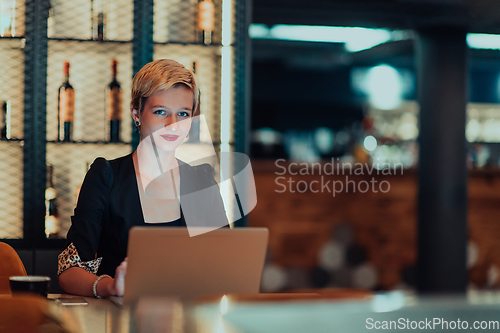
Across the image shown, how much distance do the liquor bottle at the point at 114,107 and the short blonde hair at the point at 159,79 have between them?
1.14 metres

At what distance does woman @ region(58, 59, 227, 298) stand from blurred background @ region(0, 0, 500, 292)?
3.38 ft

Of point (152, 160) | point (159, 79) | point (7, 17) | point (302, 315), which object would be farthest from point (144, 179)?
point (7, 17)

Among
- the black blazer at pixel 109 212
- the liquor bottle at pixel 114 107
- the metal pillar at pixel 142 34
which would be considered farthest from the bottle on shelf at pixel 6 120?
the black blazer at pixel 109 212

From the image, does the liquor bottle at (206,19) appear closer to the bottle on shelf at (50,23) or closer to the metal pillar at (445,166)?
the bottle on shelf at (50,23)

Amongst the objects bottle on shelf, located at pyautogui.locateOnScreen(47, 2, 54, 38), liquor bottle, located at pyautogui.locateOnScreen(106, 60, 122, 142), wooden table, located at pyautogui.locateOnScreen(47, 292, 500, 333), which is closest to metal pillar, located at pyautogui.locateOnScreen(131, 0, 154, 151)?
liquor bottle, located at pyautogui.locateOnScreen(106, 60, 122, 142)

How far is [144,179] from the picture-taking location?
1.74 m

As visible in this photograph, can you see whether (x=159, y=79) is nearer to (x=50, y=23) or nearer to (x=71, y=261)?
(x=71, y=261)

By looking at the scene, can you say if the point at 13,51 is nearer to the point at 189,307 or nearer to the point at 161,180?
the point at 161,180

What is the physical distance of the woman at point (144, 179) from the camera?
1.61 metres

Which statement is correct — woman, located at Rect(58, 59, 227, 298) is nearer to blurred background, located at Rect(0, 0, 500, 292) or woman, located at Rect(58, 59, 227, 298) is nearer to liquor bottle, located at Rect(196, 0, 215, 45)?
blurred background, located at Rect(0, 0, 500, 292)

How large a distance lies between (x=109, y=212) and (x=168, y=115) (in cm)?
37

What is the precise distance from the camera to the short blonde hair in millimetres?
1635

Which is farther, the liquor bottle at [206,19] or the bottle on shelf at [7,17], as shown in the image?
the liquor bottle at [206,19]

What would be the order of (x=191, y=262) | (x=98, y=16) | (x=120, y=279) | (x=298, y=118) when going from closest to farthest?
(x=191, y=262), (x=120, y=279), (x=98, y=16), (x=298, y=118)
